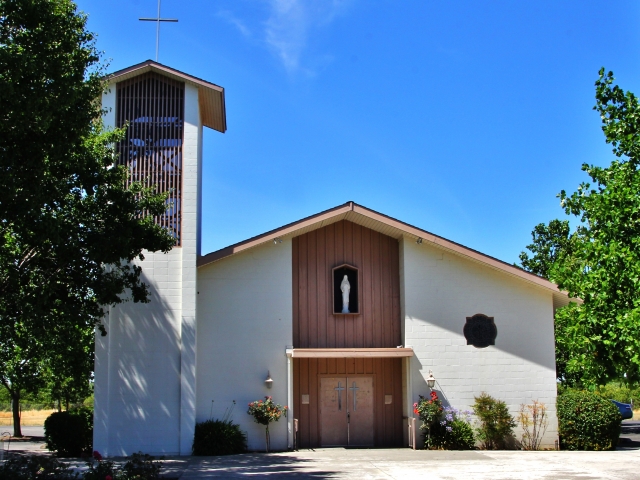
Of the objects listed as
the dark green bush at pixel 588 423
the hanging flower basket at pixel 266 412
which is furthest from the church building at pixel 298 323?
the dark green bush at pixel 588 423

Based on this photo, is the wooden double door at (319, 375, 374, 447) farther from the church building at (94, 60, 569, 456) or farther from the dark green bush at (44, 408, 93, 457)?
the dark green bush at (44, 408, 93, 457)

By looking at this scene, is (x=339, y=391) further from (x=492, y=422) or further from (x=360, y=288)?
(x=492, y=422)

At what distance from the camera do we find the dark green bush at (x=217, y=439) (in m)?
19.0

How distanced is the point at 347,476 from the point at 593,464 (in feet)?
20.4

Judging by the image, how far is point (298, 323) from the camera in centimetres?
2122

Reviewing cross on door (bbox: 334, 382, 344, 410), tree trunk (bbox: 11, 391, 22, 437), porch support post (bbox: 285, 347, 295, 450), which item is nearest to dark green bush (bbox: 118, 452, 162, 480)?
porch support post (bbox: 285, 347, 295, 450)

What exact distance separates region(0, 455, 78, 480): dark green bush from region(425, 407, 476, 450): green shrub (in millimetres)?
10441

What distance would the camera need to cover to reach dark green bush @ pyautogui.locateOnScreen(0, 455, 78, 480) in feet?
39.6

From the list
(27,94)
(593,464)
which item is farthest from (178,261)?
(593,464)

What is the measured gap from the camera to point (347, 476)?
1462cm

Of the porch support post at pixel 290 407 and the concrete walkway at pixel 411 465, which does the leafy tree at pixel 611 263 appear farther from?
the porch support post at pixel 290 407

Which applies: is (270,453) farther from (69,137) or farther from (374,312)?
(69,137)

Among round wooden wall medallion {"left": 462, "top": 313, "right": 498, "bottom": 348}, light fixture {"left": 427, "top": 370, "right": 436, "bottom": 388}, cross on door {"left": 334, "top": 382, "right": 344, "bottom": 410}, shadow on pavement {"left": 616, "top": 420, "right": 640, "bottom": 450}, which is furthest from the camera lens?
shadow on pavement {"left": 616, "top": 420, "right": 640, "bottom": 450}

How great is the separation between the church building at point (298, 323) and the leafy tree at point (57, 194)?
5.79 feet
